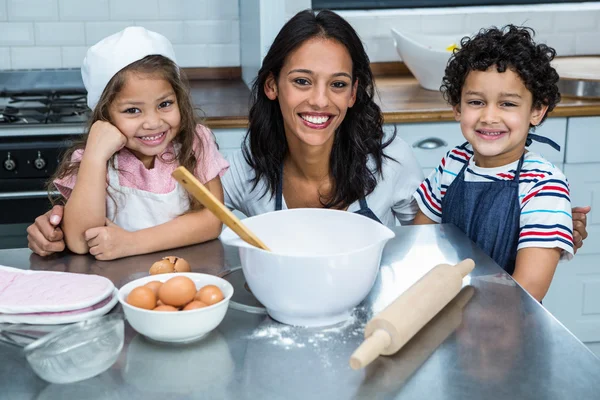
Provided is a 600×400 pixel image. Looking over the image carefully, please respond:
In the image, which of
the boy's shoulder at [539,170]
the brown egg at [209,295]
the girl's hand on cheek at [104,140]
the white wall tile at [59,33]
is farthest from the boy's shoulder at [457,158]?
the white wall tile at [59,33]

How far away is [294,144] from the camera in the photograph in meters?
1.93

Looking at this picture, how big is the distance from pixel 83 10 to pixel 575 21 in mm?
2085

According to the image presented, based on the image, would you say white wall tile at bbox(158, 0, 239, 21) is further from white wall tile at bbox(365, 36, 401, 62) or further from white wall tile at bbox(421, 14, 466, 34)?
white wall tile at bbox(421, 14, 466, 34)

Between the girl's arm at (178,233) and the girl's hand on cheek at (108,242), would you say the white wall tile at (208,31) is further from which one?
the girl's hand on cheek at (108,242)

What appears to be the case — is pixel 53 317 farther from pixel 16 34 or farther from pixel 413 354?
pixel 16 34

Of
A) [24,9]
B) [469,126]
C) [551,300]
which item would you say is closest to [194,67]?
[24,9]

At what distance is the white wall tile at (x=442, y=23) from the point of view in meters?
3.31

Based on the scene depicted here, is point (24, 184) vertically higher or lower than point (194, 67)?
lower

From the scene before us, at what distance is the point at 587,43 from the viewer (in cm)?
340

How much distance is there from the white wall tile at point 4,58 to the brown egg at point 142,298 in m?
2.42

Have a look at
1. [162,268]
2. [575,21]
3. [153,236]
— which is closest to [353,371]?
[162,268]

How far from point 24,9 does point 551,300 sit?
92.0 inches

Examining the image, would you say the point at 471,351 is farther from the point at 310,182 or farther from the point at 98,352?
the point at 310,182

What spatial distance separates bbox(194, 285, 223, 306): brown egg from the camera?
42.2 inches
